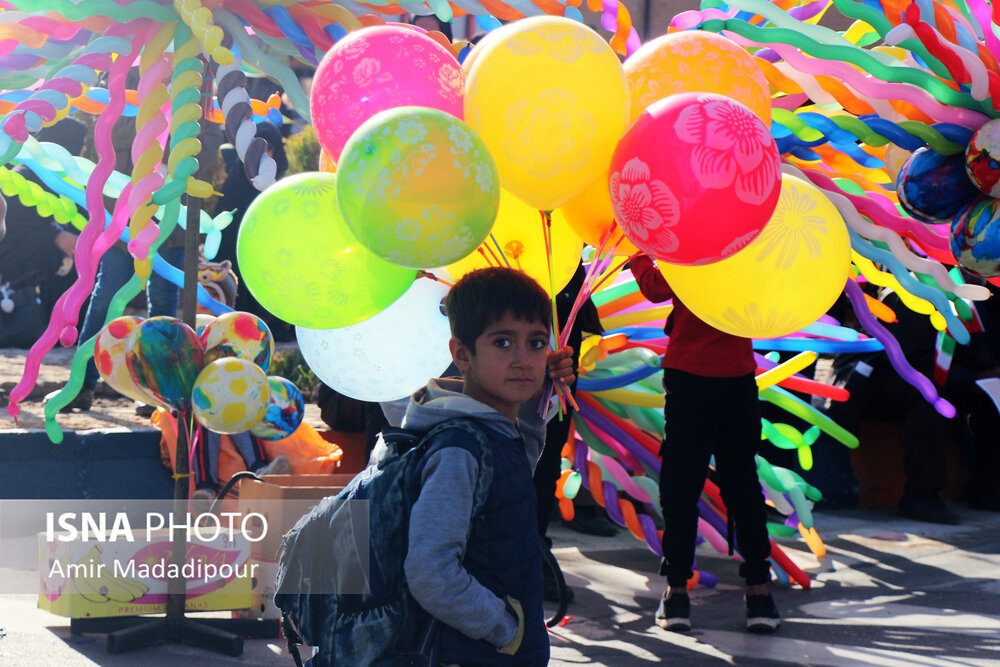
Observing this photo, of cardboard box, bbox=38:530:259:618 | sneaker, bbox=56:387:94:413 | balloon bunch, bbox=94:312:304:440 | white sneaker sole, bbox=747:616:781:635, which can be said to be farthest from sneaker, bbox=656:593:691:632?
sneaker, bbox=56:387:94:413

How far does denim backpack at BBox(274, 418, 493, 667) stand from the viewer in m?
1.85

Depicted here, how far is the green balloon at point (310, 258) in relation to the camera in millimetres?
2412

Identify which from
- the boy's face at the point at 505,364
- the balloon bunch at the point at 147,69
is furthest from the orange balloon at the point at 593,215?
the balloon bunch at the point at 147,69

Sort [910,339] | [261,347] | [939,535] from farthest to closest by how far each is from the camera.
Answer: [910,339] → [939,535] → [261,347]

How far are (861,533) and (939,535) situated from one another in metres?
0.41

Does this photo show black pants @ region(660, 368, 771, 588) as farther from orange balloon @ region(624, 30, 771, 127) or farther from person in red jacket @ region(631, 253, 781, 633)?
orange balloon @ region(624, 30, 771, 127)

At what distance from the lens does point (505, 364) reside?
6.64ft

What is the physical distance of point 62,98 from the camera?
9.30ft

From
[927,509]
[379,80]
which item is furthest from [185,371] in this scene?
[927,509]

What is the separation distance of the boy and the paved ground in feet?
5.89

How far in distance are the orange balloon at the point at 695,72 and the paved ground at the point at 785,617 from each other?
1.95m

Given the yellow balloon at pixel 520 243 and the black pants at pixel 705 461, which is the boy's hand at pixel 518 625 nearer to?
the yellow balloon at pixel 520 243

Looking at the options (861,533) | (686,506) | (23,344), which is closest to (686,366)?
(686,506)

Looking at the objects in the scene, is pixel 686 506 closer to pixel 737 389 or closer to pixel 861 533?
pixel 737 389
